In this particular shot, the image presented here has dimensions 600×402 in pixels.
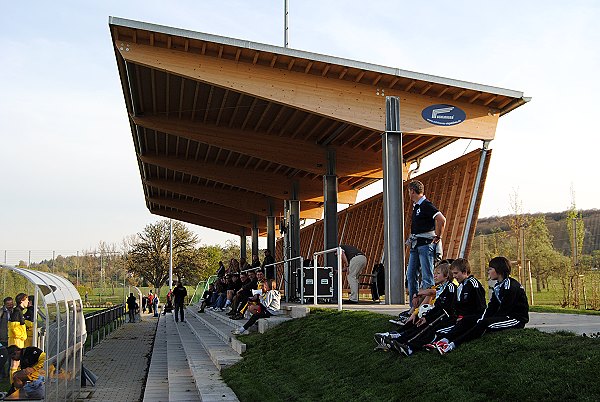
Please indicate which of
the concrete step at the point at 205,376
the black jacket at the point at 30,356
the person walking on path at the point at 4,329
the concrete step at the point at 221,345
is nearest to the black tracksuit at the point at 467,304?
the concrete step at the point at 205,376

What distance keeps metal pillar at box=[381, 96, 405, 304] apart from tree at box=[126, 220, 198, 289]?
5848cm

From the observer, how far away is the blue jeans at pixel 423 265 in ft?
30.7

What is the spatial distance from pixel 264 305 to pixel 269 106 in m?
5.98

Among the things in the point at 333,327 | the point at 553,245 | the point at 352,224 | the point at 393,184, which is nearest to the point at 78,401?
the point at 333,327

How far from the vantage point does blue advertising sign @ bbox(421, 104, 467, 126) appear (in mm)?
14922

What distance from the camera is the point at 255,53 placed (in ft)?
45.6

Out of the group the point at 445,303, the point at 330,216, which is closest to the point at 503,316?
the point at 445,303

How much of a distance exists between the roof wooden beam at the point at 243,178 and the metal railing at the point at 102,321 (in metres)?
5.46

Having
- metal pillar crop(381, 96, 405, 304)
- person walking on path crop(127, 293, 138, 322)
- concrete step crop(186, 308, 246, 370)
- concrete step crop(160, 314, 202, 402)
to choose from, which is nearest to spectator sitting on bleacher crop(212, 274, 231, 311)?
concrete step crop(186, 308, 246, 370)

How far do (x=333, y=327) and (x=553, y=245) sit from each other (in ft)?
39.1

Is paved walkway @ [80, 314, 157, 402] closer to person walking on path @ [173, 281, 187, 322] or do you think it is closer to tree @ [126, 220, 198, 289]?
person walking on path @ [173, 281, 187, 322]

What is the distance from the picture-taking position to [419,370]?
6.05 m

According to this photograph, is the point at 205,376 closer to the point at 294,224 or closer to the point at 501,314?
the point at 501,314

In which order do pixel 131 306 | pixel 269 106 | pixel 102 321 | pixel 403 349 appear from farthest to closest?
1. pixel 131 306
2. pixel 102 321
3. pixel 269 106
4. pixel 403 349
